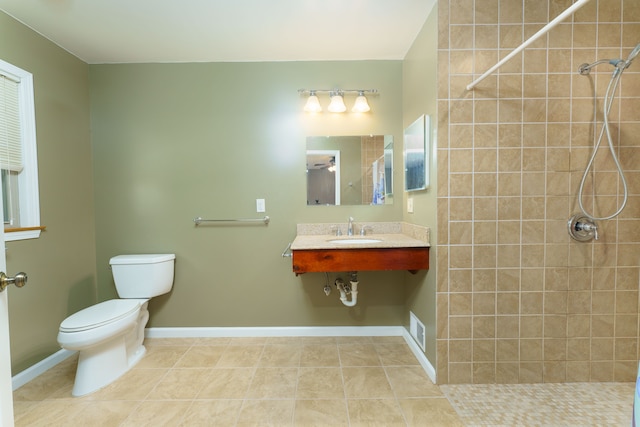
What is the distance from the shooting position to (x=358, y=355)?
2.20 m

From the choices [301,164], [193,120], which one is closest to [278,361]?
[301,164]

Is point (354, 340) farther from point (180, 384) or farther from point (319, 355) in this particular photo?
point (180, 384)

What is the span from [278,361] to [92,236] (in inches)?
70.2

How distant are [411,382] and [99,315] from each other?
1.95m

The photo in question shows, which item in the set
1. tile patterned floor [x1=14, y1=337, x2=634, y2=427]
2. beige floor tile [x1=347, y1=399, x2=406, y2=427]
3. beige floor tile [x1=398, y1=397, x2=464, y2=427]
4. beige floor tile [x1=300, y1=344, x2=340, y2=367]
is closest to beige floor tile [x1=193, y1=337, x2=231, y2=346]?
tile patterned floor [x1=14, y1=337, x2=634, y2=427]

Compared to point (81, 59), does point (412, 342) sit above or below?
below

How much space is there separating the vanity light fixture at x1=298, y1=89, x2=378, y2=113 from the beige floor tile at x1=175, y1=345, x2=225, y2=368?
6.46ft

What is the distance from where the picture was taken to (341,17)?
6.17 feet

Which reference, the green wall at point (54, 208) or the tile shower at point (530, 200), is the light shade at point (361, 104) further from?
the green wall at point (54, 208)

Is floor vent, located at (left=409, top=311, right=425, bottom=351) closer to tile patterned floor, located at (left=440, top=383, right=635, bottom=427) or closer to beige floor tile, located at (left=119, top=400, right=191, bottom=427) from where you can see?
tile patterned floor, located at (left=440, top=383, right=635, bottom=427)

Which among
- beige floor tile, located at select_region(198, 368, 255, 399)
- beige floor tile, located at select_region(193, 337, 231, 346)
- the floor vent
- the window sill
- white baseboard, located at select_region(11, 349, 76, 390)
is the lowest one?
beige floor tile, located at select_region(198, 368, 255, 399)

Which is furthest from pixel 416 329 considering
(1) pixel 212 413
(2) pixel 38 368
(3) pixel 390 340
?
(2) pixel 38 368

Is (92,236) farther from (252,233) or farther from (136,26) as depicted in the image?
(136,26)

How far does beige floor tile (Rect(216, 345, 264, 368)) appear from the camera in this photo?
2.10 metres
